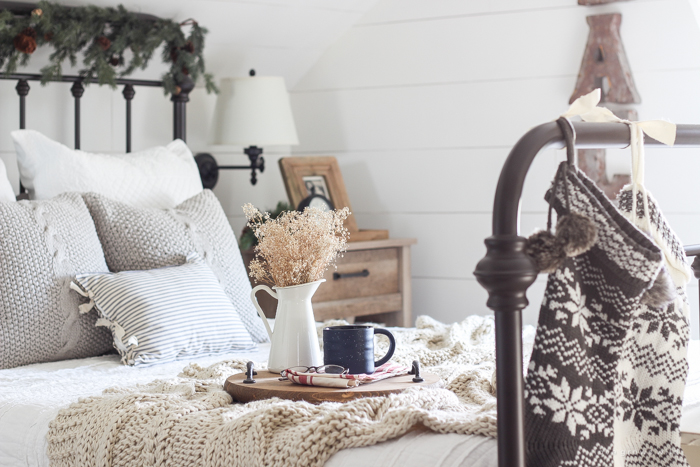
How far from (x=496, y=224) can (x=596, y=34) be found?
2.21 m

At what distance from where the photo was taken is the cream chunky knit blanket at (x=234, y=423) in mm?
994

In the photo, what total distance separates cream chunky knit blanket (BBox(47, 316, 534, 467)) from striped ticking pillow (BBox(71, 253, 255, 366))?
0.96 feet

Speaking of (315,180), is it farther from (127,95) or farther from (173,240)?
(173,240)

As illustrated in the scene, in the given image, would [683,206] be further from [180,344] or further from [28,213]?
[28,213]

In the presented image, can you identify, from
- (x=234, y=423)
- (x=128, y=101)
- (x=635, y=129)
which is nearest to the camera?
(x=635, y=129)

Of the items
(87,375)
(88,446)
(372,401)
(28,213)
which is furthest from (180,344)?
(372,401)

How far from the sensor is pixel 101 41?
244cm

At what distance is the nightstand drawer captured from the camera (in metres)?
2.76

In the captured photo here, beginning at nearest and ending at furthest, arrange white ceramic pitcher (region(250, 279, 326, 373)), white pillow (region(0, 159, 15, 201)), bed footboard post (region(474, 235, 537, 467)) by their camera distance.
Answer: bed footboard post (region(474, 235, 537, 467))
white ceramic pitcher (region(250, 279, 326, 373))
white pillow (region(0, 159, 15, 201))

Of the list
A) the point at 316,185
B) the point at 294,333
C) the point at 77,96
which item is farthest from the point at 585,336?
the point at 316,185

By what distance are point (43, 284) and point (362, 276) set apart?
1374mm

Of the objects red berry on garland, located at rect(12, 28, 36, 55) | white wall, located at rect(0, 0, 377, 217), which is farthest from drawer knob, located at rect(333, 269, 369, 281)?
red berry on garland, located at rect(12, 28, 36, 55)

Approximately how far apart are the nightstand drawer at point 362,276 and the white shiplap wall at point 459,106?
256 millimetres

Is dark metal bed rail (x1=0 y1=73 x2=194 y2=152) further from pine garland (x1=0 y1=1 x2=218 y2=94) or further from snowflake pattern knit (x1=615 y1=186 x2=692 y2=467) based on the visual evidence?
snowflake pattern knit (x1=615 y1=186 x2=692 y2=467)
